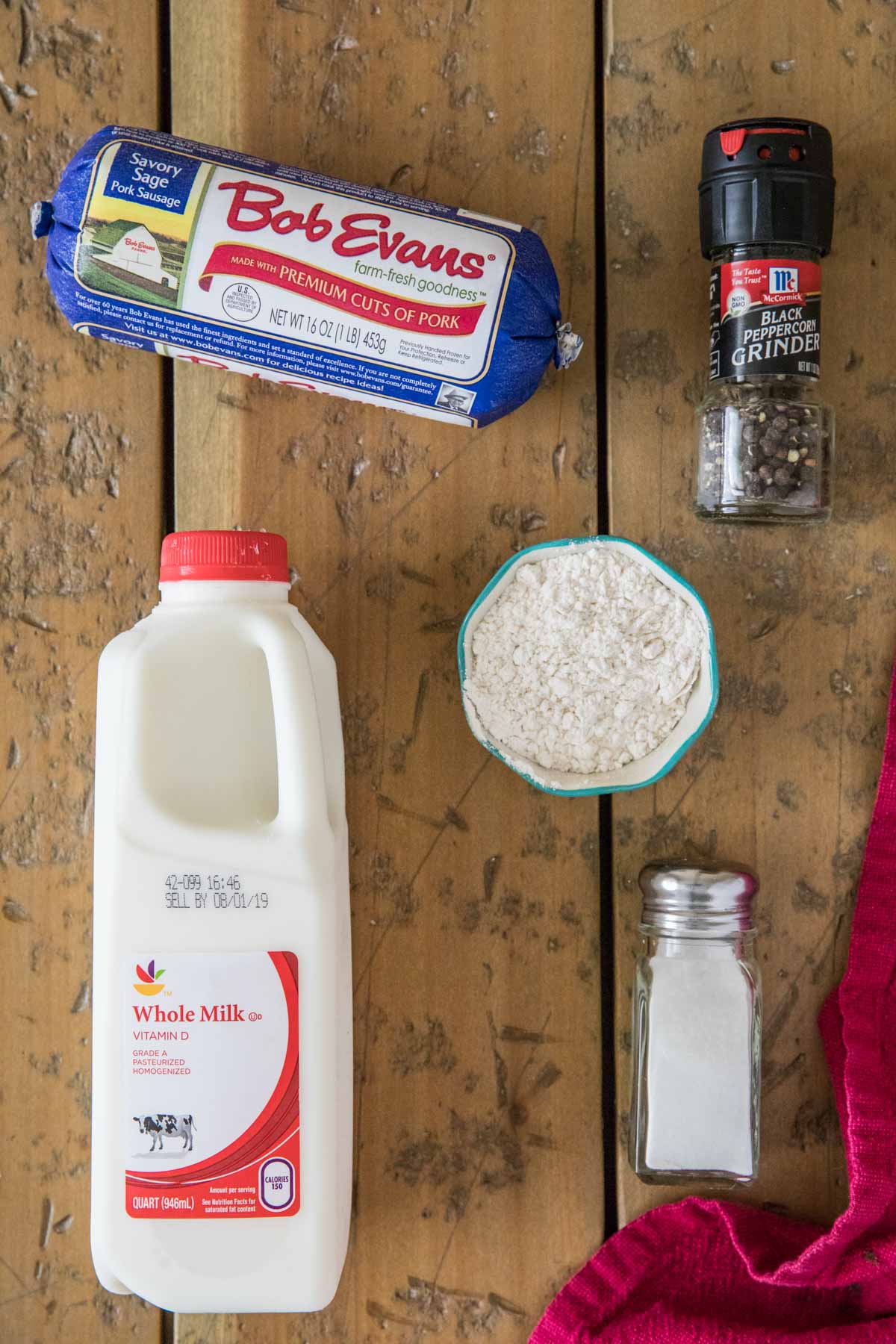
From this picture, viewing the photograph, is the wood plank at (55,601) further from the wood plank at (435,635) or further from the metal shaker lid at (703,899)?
the metal shaker lid at (703,899)

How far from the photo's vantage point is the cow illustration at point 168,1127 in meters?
0.60

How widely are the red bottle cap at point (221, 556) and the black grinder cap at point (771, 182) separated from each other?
1.11 ft

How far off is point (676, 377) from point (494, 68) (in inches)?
9.5

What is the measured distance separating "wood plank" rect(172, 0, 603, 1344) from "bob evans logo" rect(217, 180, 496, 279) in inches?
4.0

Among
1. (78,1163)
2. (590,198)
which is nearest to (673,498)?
(590,198)

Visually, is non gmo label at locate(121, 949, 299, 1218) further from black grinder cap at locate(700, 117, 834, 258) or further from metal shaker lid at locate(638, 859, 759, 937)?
black grinder cap at locate(700, 117, 834, 258)

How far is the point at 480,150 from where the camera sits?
716 millimetres

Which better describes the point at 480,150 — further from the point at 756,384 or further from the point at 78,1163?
the point at 78,1163

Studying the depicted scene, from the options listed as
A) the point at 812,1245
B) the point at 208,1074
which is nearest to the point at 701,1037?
the point at 812,1245

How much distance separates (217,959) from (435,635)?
0.82 ft

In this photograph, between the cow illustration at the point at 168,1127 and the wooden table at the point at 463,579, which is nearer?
the cow illustration at the point at 168,1127

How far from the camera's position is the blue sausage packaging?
0.62 metres

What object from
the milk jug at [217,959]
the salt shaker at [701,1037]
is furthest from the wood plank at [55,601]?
the salt shaker at [701,1037]

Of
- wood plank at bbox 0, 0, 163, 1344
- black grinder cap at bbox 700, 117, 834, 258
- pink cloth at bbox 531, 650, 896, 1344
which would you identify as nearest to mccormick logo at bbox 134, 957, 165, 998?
wood plank at bbox 0, 0, 163, 1344
